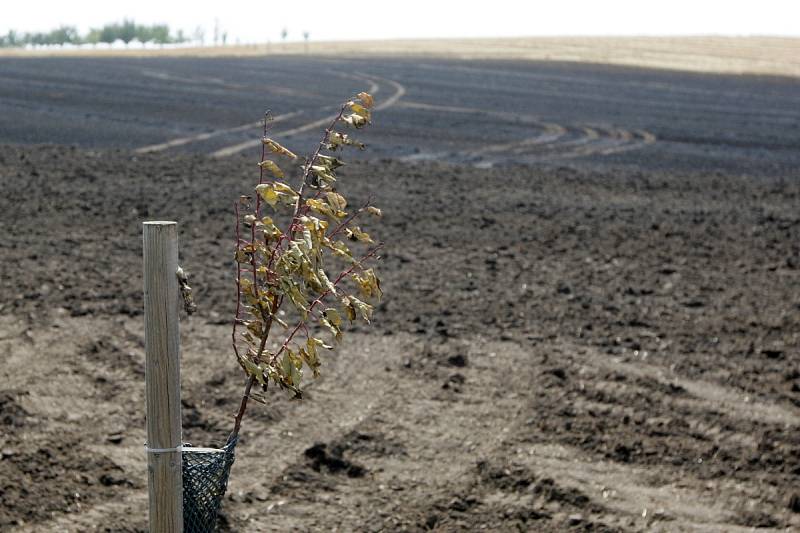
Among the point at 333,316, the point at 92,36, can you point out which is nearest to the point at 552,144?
the point at 333,316

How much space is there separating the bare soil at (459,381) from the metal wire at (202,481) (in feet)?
4.28

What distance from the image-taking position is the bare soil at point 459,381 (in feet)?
16.5

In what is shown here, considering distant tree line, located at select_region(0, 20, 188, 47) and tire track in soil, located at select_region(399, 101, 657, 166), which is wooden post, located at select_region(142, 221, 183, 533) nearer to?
tire track in soil, located at select_region(399, 101, 657, 166)

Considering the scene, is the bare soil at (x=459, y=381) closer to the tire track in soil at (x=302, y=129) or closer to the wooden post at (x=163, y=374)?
the wooden post at (x=163, y=374)

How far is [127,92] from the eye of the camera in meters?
27.7

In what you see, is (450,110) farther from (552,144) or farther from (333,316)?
(333,316)

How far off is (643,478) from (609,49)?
186 ft

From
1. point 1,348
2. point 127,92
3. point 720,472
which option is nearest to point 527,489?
point 720,472

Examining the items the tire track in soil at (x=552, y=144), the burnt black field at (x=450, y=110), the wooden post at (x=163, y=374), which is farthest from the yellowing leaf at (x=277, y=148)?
the burnt black field at (x=450, y=110)

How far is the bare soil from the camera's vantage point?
198 inches

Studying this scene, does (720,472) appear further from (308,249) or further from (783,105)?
(783,105)

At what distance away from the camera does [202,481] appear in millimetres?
3488

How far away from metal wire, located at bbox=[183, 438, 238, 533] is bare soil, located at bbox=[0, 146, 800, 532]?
1305 millimetres

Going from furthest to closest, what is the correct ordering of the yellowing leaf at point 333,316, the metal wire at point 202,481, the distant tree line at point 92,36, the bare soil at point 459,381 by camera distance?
the distant tree line at point 92,36 → the bare soil at point 459,381 → the metal wire at point 202,481 → the yellowing leaf at point 333,316
